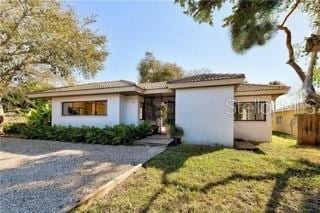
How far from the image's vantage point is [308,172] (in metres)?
7.98

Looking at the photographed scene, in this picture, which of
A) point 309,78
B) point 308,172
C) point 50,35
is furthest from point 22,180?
point 50,35

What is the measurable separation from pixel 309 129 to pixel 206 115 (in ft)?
20.2

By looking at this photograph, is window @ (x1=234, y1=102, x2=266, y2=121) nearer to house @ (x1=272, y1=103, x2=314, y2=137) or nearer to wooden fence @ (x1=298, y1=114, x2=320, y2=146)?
wooden fence @ (x1=298, y1=114, x2=320, y2=146)

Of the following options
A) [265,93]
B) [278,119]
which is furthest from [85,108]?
[278,119]

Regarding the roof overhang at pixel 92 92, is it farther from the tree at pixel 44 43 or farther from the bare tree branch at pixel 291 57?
the bare tree branch at pixel 291 57

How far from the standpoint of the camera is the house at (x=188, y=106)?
12625 mm

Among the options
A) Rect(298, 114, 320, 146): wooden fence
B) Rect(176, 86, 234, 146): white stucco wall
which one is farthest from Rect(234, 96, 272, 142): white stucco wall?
Rect(176, 86, 234, 146): white stucco wall

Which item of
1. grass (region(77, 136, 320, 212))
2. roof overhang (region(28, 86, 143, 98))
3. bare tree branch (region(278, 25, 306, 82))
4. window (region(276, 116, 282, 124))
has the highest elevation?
bare tree branch (region(278, 25, 306, 82))

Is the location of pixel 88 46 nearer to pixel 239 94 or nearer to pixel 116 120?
pixel 116 120

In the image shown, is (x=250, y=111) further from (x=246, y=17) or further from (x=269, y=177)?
(x=269, y=177)

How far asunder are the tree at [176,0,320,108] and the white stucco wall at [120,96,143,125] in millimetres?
8328

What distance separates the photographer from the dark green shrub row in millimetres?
13867

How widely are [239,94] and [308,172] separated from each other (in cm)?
874

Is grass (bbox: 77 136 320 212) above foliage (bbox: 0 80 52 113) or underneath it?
underneath
